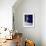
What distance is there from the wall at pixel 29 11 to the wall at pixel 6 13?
647 millimetres

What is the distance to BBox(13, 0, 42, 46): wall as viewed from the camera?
506 cm

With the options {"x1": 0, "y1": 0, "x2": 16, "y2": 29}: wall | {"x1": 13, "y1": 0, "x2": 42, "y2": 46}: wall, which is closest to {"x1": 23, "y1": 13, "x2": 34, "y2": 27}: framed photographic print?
{"x1": 13, "y1": 0, "x2": 42, "y2": 46}: wall

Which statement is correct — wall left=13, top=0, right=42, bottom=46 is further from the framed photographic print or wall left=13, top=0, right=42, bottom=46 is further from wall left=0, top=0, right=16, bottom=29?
wall left=0, top=0, right=16, bottom=29

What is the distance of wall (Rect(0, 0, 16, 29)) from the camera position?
4.39 m

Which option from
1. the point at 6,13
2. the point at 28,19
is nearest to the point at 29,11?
the point at 28,19

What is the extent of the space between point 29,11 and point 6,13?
1.10 meters

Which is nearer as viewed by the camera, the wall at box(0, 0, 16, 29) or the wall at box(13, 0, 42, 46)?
the wall at box(0, 0, 16, 29)

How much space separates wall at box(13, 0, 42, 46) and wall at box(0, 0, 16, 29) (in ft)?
2.12

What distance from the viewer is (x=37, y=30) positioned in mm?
5125

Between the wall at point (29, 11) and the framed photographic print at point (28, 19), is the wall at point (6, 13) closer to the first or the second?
the wall at point (29, 11)

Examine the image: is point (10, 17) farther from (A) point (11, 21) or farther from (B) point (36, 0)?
(B) point (36, 0)

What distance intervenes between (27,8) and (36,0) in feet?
1.68

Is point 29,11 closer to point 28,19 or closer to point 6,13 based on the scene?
point 28,19

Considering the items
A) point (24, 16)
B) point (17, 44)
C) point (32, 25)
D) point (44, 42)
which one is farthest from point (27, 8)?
point (17, 44)
